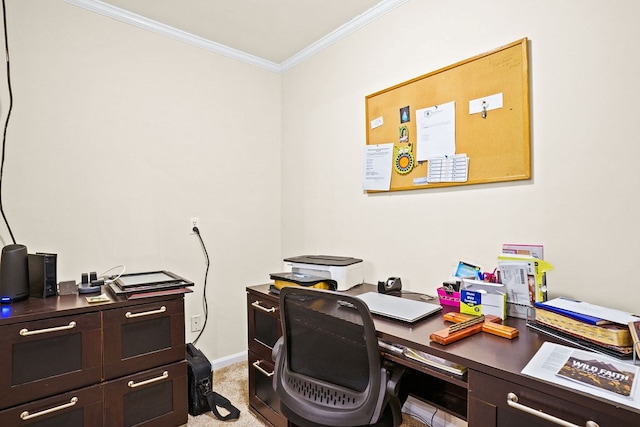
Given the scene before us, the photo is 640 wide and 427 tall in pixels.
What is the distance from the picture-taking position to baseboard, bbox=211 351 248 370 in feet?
8.33

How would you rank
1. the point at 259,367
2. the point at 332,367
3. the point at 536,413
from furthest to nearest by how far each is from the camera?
the point at 259,367 < the point at 332,367 < the point at 536,413

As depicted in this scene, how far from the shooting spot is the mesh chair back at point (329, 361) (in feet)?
3.72

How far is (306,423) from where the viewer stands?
1.28 m

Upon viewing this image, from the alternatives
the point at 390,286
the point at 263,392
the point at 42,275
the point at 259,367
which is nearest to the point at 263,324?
the point at 259,367

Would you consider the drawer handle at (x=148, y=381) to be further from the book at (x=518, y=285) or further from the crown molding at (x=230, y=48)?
the crown molding at (x=230, y=48)

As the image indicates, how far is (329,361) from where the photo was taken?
124 centimetres

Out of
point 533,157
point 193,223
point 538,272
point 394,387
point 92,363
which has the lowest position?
point 92,363

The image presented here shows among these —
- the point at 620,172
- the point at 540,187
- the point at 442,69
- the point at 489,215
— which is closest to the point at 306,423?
the point at 489,215

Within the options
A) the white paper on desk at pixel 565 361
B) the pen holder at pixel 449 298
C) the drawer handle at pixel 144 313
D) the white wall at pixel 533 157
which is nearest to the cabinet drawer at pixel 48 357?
the drawer handle at pixel 144 313

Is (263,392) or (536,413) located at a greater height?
(536,413)

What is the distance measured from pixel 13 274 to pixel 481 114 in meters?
2.31

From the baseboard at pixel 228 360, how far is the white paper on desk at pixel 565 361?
7.18 ft

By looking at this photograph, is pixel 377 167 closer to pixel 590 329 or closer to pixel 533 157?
pixel 533 157

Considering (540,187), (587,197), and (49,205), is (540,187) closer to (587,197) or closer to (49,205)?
(587,197)
